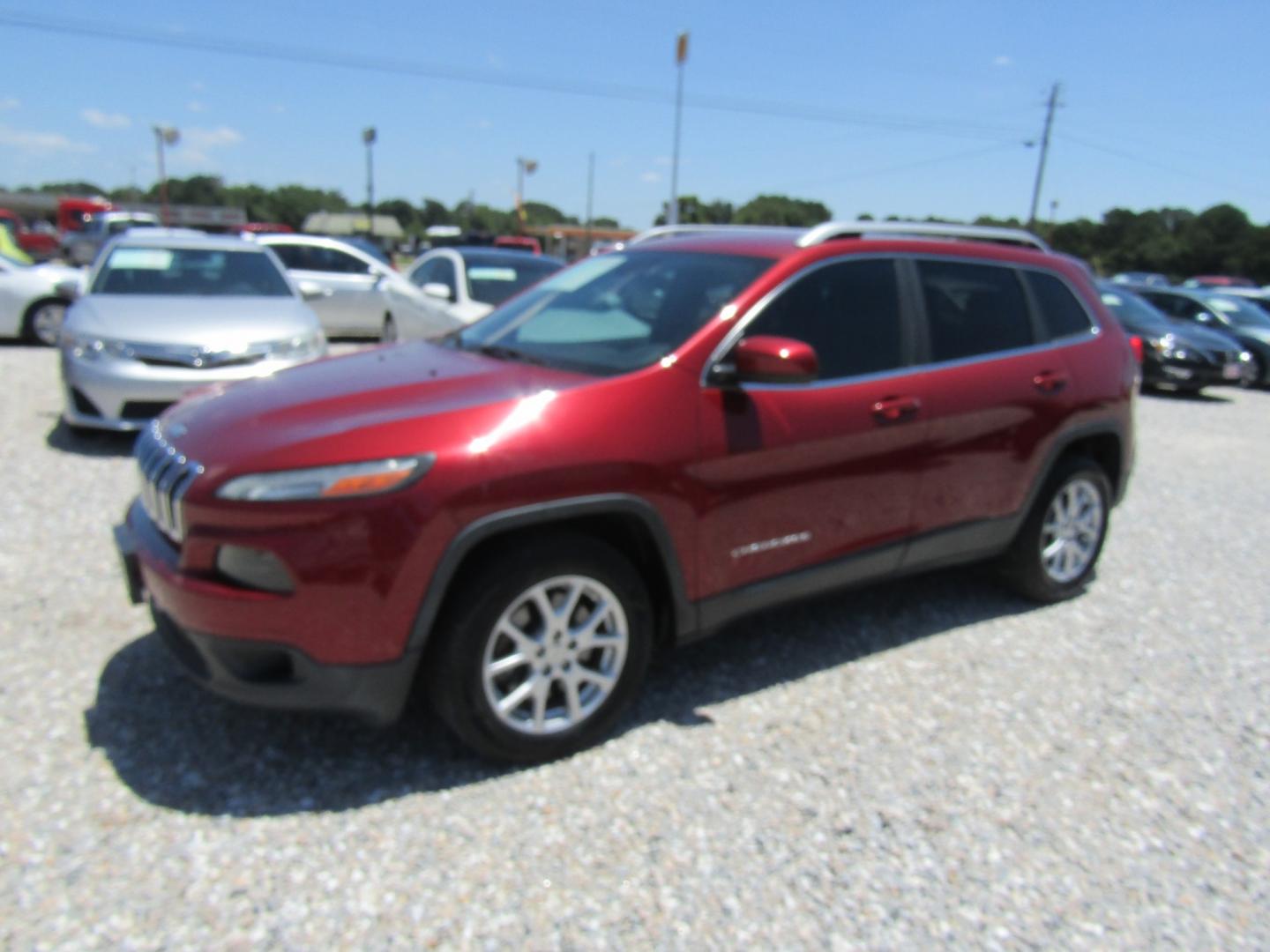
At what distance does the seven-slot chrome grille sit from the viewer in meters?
2.72

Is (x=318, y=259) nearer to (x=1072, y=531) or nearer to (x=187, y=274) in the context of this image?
(x=187, y=274)

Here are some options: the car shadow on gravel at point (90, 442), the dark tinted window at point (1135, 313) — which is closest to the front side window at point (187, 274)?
the car shadow on gravel at point (90, 442)

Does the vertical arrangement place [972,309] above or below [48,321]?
above

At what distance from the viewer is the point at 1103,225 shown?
72.0 m

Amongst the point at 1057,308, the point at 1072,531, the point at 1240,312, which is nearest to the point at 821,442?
the point at 1057,308

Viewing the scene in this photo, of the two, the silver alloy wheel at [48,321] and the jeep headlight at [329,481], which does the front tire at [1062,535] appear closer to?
→ the jeep headlight at [329,481]

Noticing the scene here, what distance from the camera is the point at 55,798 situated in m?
2.71

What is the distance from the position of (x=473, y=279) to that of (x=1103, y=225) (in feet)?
247

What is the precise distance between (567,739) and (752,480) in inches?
41.1

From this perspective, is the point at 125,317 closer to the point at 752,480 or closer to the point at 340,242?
Answer: the point at 752,480

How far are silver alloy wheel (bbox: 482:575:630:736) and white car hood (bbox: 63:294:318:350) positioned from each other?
4.50 m

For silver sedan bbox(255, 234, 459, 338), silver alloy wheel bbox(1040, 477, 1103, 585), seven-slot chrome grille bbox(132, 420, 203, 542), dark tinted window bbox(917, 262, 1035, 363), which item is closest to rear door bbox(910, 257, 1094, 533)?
dark tinted window bbox(917, 262, 1035, 363)

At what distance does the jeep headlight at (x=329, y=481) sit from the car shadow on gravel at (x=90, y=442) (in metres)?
4.58

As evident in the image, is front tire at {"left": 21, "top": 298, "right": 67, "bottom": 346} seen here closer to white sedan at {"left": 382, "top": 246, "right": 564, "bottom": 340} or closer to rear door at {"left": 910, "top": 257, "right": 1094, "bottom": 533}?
white sedan at {"left": 382, "top": 246, "right": 564, "bottom": 340}
